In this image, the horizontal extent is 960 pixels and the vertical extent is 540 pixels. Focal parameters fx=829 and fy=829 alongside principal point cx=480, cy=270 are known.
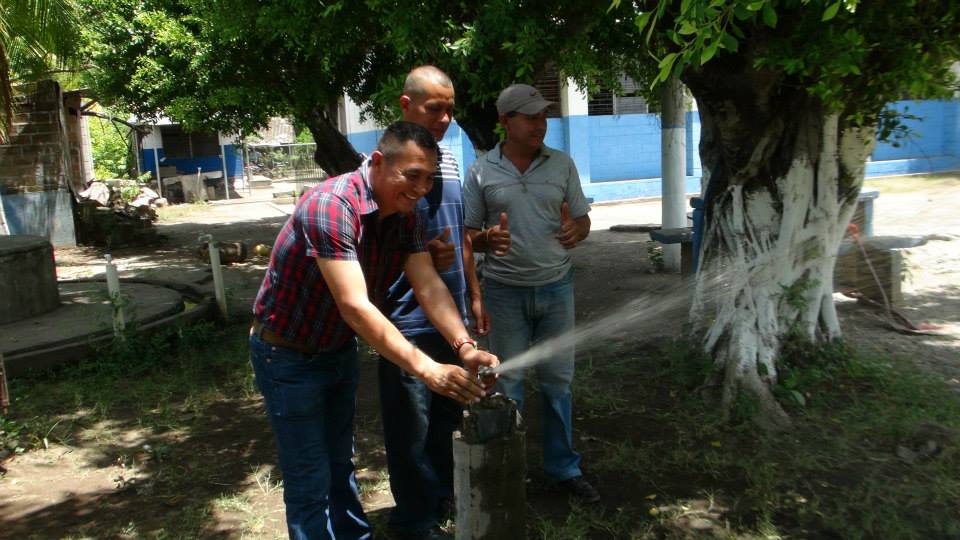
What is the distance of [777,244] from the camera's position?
195 inches

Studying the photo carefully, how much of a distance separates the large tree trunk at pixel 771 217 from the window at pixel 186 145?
2528cm

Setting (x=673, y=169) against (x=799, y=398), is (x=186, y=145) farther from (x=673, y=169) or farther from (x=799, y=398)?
(x=799, y=398)

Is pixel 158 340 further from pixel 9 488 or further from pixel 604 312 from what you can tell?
pixel 604 312

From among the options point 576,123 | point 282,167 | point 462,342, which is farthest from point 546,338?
point 282,167

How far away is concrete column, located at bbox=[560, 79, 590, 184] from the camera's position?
17.7 meters

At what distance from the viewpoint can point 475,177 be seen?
3.90m

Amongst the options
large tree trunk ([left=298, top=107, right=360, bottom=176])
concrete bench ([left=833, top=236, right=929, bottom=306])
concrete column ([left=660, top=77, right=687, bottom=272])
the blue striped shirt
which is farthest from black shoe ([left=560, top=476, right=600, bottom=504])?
large tree trunk ([left=298, top=107, right=360, bottom=176])

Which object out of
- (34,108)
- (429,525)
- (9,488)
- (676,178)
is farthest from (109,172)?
(429,525)

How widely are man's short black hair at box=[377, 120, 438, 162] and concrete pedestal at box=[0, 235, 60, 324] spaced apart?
19.1ft

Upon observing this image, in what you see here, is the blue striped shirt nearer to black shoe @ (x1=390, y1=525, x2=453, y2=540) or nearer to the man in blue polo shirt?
the man in blue polo shirt

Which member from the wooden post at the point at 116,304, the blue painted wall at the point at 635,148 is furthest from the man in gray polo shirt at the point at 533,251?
the blue painted wall at the point at 635,148

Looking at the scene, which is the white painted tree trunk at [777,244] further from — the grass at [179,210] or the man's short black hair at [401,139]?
the grass at [179,210]

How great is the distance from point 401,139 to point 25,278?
6.24 meters

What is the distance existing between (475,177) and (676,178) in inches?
249
